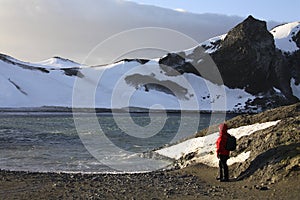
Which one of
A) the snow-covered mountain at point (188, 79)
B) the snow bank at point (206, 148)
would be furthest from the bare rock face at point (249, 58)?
the snow bank at point (206, 148)

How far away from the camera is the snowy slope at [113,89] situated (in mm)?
137625

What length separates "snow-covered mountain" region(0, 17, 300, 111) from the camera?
145 metres

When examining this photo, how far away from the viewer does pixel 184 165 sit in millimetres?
21906

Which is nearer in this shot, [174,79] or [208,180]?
[208,180]

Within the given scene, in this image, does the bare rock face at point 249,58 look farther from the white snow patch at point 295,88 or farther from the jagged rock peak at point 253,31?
the white snow patch at point 295,88

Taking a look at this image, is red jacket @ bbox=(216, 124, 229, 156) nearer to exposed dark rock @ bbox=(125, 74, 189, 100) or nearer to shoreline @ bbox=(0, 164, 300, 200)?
shoreline @ bbox=(0, 164, 300, 200)

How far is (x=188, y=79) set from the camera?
167 meters

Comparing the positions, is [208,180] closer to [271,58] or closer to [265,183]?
[265,183]

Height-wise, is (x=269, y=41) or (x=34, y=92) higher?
(x=269, y=41)

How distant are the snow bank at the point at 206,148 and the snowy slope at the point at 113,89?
106 m

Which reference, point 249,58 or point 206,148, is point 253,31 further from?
point 206,148

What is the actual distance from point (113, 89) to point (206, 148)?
5434 inches

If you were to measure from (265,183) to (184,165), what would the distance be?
710 cm

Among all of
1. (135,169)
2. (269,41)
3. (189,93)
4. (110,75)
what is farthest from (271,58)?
(135,169)
